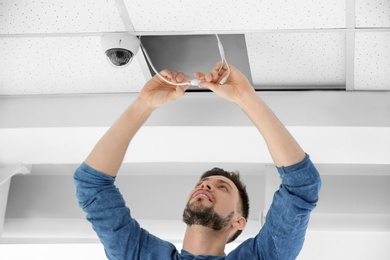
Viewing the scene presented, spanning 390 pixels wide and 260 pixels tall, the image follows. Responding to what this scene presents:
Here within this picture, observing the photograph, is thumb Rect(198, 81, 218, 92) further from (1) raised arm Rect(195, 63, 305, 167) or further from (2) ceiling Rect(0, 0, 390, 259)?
(2) ceiling Rect(0, 0, 390, 259)

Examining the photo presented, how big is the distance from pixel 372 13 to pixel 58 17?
3.45 ft

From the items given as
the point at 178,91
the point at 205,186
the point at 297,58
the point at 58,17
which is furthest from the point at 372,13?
the point at 58,17

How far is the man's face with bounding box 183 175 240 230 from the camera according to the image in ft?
7.03

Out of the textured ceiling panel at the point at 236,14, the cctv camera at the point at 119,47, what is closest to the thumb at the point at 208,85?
the textured ceiling panel at the point at 236,14

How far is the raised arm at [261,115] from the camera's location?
2021 millimetres

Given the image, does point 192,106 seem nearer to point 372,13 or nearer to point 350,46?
point 350,46

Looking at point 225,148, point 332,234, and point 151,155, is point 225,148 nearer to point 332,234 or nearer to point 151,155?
point 151,155

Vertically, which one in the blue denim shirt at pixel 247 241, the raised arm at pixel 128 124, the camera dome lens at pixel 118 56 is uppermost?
the camera dome lens at pixel 118 56

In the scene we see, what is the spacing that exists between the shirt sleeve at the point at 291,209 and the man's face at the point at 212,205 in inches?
7.6

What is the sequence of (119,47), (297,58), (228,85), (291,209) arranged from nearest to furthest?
(291,209), (228,85), (119,47), (297,58)

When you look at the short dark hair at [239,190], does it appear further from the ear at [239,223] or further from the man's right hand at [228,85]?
the man's right hand at [228,85]

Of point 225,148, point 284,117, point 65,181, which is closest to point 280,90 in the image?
point 284,117

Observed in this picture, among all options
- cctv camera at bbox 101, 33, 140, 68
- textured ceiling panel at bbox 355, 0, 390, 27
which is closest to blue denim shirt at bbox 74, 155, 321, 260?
cctv camera at bbox 101, 33, 140, 68

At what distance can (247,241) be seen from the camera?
2.12 meters
